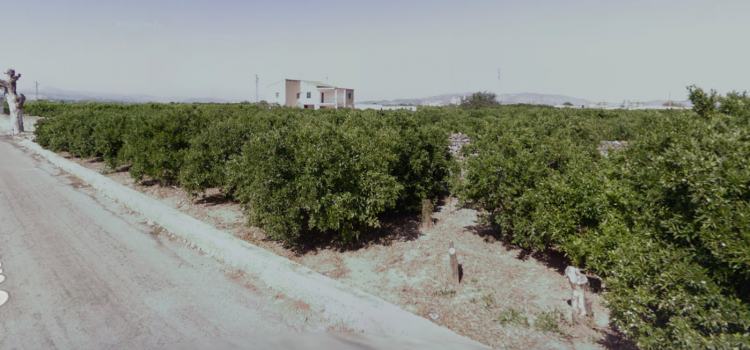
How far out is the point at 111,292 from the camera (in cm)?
575

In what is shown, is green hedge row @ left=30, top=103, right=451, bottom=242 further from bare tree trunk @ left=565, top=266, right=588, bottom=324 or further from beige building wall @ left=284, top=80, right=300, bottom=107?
beige building wall @ left=284, top=80, right=300, bottom=107

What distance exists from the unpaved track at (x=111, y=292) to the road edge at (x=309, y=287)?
1.10ft

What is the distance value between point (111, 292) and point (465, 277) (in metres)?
5.45

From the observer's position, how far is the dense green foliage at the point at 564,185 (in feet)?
10.1

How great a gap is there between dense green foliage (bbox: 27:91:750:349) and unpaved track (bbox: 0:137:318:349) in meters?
1.67

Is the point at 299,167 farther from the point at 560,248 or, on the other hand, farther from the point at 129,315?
the point at 560,248

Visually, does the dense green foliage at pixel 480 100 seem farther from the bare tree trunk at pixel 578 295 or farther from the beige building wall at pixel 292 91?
the bare tree trunk at pixel 578 295

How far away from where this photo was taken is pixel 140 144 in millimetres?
11773

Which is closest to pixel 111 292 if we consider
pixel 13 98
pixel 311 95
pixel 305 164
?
pixel 305 164

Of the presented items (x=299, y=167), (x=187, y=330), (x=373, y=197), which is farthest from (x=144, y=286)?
(x=373, y=197)

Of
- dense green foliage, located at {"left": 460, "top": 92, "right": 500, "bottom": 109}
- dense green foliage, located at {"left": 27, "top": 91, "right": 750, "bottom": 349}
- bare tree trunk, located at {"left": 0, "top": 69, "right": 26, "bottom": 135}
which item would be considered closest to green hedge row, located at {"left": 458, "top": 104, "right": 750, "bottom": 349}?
dense green foliage, located at {"left": 27, "top": 91, "right": 750, "bottom": 349}

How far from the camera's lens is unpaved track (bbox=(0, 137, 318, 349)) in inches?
186

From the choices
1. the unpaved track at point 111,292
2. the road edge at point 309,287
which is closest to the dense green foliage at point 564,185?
the road edge at point 309,287

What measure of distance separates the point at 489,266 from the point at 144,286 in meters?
5.66
